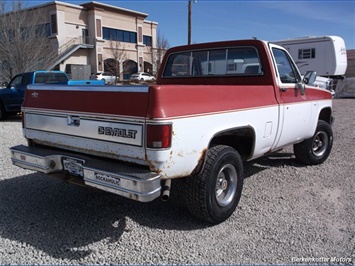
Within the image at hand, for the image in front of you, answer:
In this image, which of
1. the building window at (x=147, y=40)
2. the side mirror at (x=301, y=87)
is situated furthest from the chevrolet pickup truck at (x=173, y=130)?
the building window at (x=147, y=40)

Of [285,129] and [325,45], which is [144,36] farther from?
[285,129]

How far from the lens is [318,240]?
3.30 meters

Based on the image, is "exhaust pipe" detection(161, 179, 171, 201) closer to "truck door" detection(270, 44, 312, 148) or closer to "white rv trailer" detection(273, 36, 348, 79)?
"truck door" detection(270, 44, 312, 148)

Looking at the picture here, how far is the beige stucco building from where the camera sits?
38625 millimetres

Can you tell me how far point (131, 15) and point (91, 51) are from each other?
8.12 m

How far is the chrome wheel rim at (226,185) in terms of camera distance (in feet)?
12.1

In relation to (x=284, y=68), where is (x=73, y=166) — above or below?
below

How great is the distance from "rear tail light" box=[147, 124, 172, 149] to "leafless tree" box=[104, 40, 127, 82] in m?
41.3

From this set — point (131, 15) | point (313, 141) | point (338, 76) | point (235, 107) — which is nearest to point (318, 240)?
point (235, 107)

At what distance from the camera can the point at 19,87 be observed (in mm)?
11453

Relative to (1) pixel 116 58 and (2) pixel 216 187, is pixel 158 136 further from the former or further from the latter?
(1) pixel 116 58

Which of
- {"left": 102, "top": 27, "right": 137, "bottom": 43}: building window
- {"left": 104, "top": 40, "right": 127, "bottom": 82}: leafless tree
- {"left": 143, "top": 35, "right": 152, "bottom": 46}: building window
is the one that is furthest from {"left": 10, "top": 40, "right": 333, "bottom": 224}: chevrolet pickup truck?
{"left": 143, "top": 35, "right": 152, "bottom": 46}: building window

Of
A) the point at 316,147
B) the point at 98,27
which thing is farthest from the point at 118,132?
the point at 98,27

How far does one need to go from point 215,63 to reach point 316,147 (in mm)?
2705
